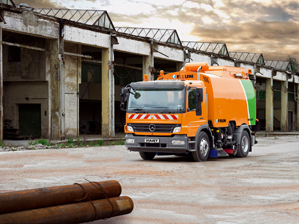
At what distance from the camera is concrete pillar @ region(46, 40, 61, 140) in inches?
952

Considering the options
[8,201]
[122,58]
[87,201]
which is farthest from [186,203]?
[122,58]

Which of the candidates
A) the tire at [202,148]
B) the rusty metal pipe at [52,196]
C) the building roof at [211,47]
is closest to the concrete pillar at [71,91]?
the tire at [202,148]

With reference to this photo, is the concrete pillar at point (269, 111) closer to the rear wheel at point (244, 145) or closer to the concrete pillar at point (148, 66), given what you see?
the concrete pillar at point (148, 66)

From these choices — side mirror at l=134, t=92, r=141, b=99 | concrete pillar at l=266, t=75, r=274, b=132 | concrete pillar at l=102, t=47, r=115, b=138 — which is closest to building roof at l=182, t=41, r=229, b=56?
concrete pillar at l=266, t=75, r=274, b=132

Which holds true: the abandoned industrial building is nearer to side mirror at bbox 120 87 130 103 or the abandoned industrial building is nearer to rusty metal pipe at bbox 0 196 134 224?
side mirror at bbox 120 87 130 103

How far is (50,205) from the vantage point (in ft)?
19.8

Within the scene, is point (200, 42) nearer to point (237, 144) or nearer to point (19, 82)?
point (19, 82)

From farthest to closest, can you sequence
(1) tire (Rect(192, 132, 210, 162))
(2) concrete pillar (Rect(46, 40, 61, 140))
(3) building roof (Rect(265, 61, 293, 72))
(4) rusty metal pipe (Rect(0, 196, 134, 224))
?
(3) building roof (Rect(265, 61, 293, 72)) < (2) concrete pillar (Rect(46, 40, 61, 140)) < (1) tire (Rect(192, 132, 210, 162)) < (4) rusty metal pipe (Rect(0, 196, 134, 224))

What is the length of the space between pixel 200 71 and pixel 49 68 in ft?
41.4

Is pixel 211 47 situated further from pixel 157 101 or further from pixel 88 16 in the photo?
pixel 157 101

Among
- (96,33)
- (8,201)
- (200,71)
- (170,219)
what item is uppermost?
(96,33)

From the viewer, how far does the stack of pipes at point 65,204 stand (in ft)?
18.3

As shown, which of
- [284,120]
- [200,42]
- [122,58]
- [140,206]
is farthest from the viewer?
[284,120]

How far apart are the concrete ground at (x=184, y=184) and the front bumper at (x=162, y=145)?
52cm
